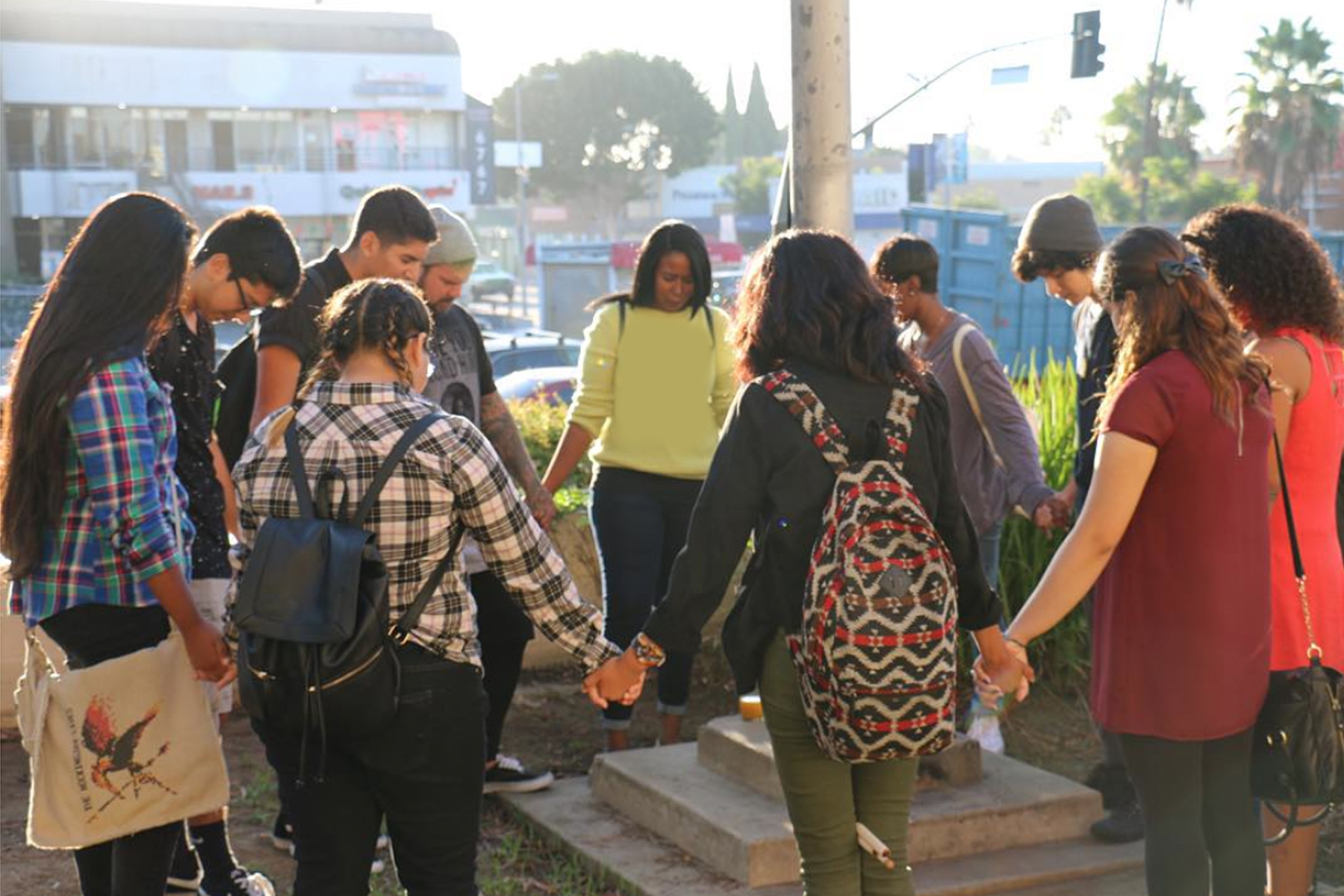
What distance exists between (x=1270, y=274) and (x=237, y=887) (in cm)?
300

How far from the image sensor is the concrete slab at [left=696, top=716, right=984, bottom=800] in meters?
5.02

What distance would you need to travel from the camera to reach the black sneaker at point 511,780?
5.45 metres

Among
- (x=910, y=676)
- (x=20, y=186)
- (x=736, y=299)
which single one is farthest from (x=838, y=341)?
(x=20, y=186)

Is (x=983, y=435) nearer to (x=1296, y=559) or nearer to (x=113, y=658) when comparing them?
(x=1296, y=559)

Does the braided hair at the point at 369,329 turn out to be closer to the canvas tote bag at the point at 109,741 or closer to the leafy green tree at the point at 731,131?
the canvas tote bag at the point at 109,741

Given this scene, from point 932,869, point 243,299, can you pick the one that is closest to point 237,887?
point 243,299

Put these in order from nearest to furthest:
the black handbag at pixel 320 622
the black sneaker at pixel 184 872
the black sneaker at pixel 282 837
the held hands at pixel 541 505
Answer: the black handbag at pixel 320 622
the black sneaker at pixel 184 872
the black sneaker at pixel 282 837
the held hands at pixel 541 505

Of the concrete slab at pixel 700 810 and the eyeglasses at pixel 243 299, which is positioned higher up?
the eyeglasses at pixel 243 299

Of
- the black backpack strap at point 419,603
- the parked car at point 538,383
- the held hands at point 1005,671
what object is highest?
the black backpack strap at point 419,603

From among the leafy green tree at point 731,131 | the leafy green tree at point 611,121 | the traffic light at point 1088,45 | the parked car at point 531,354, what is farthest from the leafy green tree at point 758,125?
the parked car at point 531,354

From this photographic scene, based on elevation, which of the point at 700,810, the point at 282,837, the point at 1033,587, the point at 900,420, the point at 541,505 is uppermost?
the point at 900,420

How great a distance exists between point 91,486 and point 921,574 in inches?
66.8

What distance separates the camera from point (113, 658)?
3.62 meters

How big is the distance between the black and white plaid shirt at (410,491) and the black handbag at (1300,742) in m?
1.59
